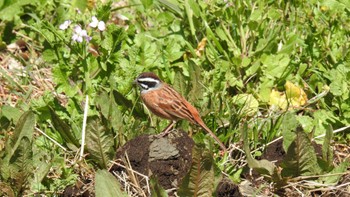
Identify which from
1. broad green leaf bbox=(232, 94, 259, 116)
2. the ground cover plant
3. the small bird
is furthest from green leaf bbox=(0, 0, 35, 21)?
broad green leaf bbox=(232, 94, 259, 116)

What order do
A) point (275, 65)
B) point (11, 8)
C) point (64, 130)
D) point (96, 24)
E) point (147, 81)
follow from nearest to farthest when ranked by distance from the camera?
point (64, 130)
point (147, 81)
point (96, 24)
point (275, 65)
point (11, 8)

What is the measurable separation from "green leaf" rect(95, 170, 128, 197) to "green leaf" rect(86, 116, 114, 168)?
0.54m

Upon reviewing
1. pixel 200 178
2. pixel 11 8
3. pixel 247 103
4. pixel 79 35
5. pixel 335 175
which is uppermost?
pixel 79 35

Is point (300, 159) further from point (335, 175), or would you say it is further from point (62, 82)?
point (62, 82)

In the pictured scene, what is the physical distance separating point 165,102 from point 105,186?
117 cm

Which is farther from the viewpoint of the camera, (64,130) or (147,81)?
(147,81)

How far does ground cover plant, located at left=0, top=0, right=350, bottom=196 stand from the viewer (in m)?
5.48

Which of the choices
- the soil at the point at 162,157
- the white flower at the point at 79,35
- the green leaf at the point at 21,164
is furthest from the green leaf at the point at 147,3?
the green leaf at the point at 21,164

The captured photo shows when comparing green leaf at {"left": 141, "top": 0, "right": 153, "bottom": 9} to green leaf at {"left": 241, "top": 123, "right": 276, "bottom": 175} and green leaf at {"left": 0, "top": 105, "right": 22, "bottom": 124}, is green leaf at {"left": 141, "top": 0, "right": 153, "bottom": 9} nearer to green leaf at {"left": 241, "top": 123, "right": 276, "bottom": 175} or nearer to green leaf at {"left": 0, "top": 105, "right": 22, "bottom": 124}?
green leaf at {"left": 0, "top": 105, "right": 22, "bottom": 124}

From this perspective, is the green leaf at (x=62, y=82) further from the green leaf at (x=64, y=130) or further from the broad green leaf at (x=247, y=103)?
the broad green leaf at (x=247, y=103)

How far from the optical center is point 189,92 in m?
6.32

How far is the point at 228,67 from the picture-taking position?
688 centimetres

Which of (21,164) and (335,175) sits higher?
(21,164)

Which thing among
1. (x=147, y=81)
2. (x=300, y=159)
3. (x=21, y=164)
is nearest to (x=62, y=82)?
(x=147, y=81)
